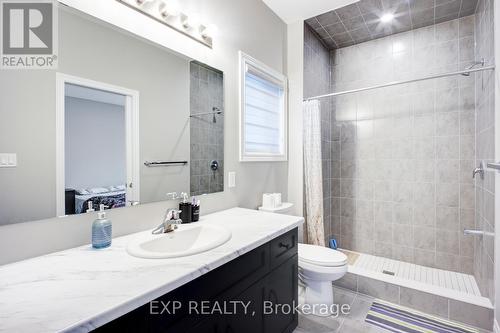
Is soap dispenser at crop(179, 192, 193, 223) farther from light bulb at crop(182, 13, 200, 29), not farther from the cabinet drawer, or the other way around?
light bulb at crop(182, 13, 200, 29)

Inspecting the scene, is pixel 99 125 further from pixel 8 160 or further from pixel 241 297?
pixel 241 297

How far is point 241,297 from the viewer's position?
3.76 feet

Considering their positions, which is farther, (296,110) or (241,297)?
(296,110)

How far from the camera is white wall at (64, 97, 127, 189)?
1069 millimetres

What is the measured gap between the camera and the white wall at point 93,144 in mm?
1069

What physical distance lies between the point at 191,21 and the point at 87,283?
1564 mm

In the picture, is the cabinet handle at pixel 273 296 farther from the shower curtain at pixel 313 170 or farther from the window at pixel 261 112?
the shower curtain at pixel 313 170

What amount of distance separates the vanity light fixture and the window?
39 cm

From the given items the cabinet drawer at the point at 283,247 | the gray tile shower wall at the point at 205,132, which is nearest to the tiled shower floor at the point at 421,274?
the cabinet drawer at the point at 283,247

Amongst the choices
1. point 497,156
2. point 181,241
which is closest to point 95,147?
point 181,241

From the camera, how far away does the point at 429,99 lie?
2.65 m

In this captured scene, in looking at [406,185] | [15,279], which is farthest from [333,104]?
[15,279]

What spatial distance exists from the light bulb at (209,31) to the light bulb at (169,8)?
8.3 inches

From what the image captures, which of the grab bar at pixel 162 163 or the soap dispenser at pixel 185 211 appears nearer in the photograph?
the grab bar at pixel 162 163
